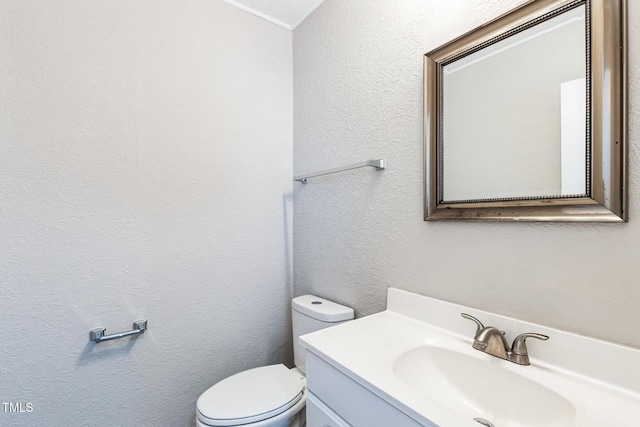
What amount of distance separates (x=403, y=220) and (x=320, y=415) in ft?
2.29

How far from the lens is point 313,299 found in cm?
148

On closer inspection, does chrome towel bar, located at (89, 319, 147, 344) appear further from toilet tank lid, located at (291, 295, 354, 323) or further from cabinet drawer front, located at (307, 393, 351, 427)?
cabinet drawer front, located at (307, 393, 351, 427)

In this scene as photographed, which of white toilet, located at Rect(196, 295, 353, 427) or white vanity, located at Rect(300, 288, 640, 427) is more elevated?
white vanity, located at Rect(300, 288, 640, 427)

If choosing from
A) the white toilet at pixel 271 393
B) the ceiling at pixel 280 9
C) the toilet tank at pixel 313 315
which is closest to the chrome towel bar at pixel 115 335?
the white toilet at pixel 271 393

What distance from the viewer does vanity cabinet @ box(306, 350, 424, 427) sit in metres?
0.65

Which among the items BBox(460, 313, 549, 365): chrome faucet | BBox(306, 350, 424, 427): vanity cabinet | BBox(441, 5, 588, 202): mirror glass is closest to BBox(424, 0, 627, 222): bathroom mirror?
BBox(441, 5, 588, 202): mirror glass

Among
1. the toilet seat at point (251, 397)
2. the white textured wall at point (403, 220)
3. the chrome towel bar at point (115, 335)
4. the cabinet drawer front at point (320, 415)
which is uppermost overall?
the white textured wall at point (403, 220)

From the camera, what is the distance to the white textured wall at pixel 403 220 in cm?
69

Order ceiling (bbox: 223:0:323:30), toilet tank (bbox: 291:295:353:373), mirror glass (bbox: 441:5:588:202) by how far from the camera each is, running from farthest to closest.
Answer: ceiling (bbox: 223:0:323:30)
toilet tank (bbox: 291:295:353:373)
mirror glass (bbox: 441:5:588:202)

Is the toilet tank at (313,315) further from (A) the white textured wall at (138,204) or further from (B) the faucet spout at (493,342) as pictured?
(B) the faucet spout at (493,342)

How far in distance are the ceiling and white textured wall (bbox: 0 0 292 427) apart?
54mm

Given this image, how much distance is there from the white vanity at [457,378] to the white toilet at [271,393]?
277mm

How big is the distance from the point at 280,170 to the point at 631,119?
1406mm

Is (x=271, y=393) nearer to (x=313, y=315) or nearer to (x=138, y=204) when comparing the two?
(x=313, y=315)
